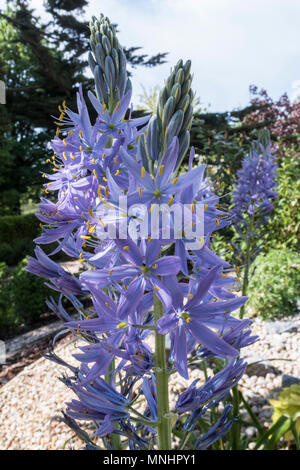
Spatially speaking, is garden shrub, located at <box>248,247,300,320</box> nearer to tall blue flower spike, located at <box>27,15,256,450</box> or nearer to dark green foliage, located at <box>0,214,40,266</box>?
tall blue flower spike, located at <box>27,15,256,450</box>

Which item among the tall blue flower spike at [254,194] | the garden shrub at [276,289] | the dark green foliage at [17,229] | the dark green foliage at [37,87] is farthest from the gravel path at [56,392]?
the dark green foliage at [17,229]

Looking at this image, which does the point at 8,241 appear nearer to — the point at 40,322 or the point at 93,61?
the point at 40,322

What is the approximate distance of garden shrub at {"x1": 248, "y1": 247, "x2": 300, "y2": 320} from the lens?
4.86 m

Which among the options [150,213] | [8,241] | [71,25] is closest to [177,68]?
[150,213]

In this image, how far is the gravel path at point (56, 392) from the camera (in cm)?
295

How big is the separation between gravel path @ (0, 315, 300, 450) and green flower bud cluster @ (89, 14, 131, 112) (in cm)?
215

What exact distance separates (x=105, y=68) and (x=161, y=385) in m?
1.17

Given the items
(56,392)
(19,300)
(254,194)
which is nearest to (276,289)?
(254,194)

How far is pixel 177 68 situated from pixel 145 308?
0.71 meters

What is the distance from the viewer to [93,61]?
1436mm

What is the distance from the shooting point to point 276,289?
4.84m

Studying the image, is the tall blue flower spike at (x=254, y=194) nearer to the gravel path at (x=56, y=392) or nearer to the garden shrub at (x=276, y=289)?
the gravel path at (x=56, y=392)

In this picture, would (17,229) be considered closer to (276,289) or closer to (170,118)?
(276,289)

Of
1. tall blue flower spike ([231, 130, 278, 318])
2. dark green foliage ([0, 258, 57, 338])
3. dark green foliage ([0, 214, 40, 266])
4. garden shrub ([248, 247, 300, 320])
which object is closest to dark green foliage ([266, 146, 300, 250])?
garden shrub ([248, 247, 300, 320])
